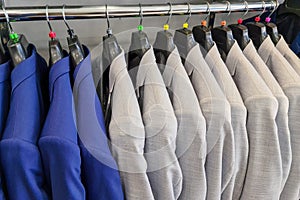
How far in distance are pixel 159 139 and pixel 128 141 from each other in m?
0.05

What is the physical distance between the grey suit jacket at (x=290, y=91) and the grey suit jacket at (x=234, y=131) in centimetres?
11

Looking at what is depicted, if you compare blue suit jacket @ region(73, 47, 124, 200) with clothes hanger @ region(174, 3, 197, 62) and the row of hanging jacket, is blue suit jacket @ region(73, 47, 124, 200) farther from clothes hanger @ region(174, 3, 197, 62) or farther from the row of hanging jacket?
clothes hanger @ region(174, 3, 197, 62)

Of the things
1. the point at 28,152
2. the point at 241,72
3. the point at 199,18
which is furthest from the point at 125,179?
the point at 199,18

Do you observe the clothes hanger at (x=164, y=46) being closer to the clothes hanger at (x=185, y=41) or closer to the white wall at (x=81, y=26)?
the clothes hanger at (x=185, y=41)

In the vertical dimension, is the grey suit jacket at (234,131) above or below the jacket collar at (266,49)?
below

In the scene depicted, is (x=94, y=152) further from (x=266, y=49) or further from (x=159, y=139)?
(x=266, y=49)

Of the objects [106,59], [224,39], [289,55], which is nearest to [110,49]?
[106,59]

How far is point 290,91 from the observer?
1.71ft

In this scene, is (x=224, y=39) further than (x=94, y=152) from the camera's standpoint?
Yes

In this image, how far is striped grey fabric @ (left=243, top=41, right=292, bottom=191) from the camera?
50 cm

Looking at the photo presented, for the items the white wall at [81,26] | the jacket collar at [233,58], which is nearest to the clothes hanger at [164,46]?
the jacket collar at [233,58]

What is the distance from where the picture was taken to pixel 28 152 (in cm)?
37

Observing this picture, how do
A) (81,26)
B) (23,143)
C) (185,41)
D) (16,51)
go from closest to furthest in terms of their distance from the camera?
1. (23,143)
2. (16,51)
3. (185,41)
4. (81,26)

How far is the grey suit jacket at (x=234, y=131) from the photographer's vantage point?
1.59ft
